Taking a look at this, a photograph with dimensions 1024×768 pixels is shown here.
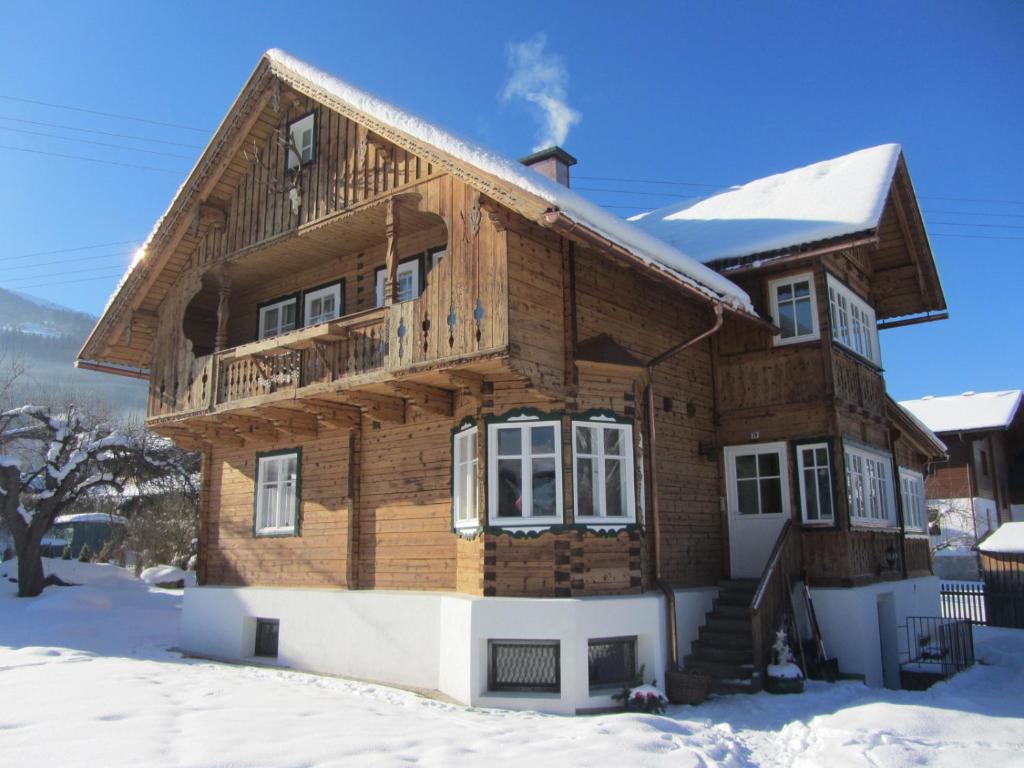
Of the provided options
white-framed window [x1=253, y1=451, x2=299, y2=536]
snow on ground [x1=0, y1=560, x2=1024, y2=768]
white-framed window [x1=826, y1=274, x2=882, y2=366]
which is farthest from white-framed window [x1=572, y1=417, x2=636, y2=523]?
white-framed window [x1=253, y1=451, x2=299, y2=536]

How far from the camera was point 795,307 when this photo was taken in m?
15.8

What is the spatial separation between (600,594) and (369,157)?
319 inches

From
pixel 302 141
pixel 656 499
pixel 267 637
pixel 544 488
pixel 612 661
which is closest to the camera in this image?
pixel 612 661

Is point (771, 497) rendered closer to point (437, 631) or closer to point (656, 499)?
point (656, 499)

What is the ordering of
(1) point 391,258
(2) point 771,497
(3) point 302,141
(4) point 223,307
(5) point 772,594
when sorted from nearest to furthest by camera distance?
(1) point 391,258 → (5) point 772,594 → (2) point 771,497 → (3) point 302,141 → (4) point 223,307

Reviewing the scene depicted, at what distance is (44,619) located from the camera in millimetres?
19594

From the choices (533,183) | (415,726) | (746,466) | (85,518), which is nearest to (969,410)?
(746,466)

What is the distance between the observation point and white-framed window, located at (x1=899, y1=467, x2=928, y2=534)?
64.3 feet

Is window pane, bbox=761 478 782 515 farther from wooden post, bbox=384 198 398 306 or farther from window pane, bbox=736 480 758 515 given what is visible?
wooden post, bbox=384 198 398 306

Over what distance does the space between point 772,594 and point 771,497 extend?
2.44m

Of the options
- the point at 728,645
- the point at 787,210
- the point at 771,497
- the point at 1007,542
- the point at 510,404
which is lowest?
the point at 728,645

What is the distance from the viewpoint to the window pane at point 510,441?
498 inches

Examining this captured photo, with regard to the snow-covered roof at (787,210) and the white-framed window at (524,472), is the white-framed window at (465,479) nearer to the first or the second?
the white-framed window at (524,472)

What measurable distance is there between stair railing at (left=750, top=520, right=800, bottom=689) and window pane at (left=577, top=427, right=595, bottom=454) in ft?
10.9
